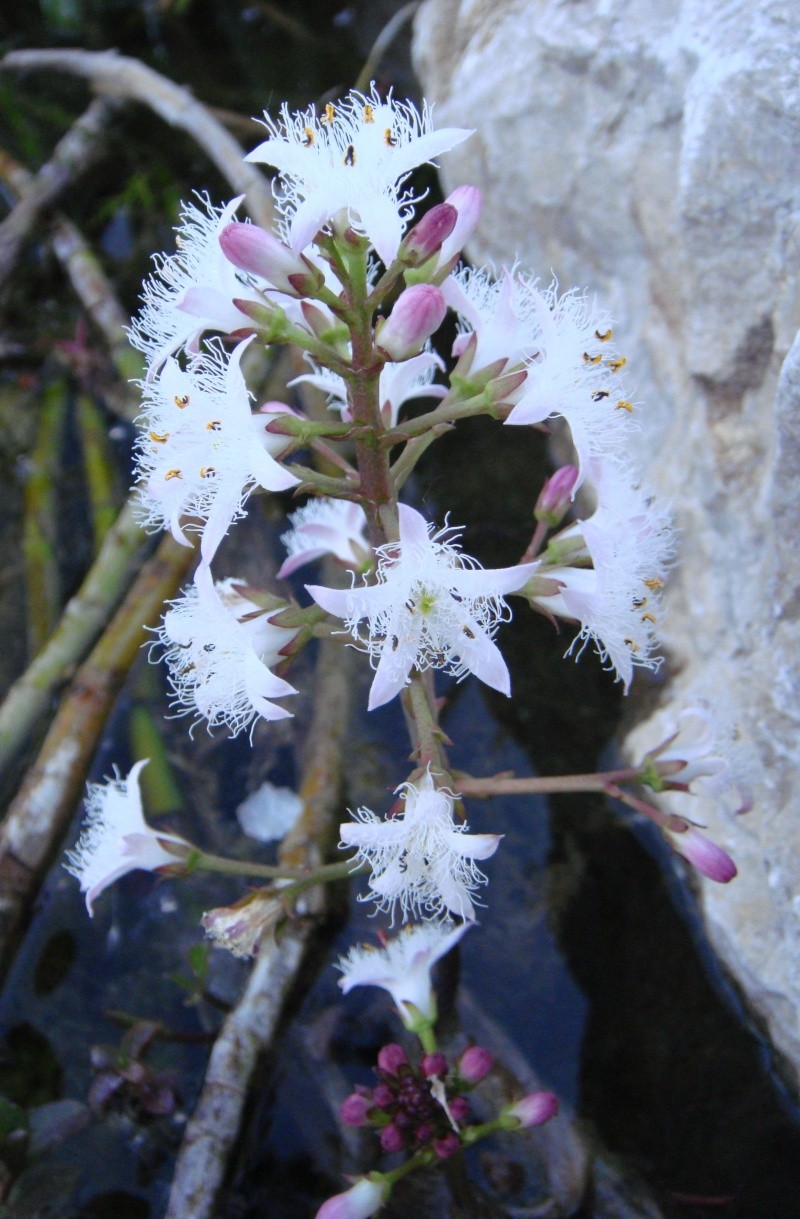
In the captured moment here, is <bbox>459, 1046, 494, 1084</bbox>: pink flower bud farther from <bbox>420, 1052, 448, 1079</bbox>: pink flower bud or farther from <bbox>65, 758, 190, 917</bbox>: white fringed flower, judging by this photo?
<bbox>65, 758, 190, 917</bbox>: white fringed flower

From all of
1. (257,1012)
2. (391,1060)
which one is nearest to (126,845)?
(257,1012)

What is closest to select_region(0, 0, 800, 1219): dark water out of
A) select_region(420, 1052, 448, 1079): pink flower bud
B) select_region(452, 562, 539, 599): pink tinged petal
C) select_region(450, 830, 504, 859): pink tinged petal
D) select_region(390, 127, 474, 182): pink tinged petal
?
select_region(420, 1052, 448, 1079): pink flower bud

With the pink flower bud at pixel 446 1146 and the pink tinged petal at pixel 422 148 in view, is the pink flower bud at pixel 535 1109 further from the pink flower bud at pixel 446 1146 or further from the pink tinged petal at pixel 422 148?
the pink tinged petal at pixel 422 148

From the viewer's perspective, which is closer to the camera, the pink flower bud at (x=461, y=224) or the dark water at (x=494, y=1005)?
the pink flower bud at (x=461, y=224)

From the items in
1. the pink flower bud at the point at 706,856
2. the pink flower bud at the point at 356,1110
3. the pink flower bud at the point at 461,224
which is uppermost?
the pink flower bud at the point at 461,224

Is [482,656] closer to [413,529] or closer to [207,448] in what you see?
[413,529]

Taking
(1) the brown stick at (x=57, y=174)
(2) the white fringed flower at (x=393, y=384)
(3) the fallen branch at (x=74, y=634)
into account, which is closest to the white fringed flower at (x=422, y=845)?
(2) the white fringed flower at (x=393, y=384)

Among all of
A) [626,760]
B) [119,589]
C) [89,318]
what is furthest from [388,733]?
[89,318]
